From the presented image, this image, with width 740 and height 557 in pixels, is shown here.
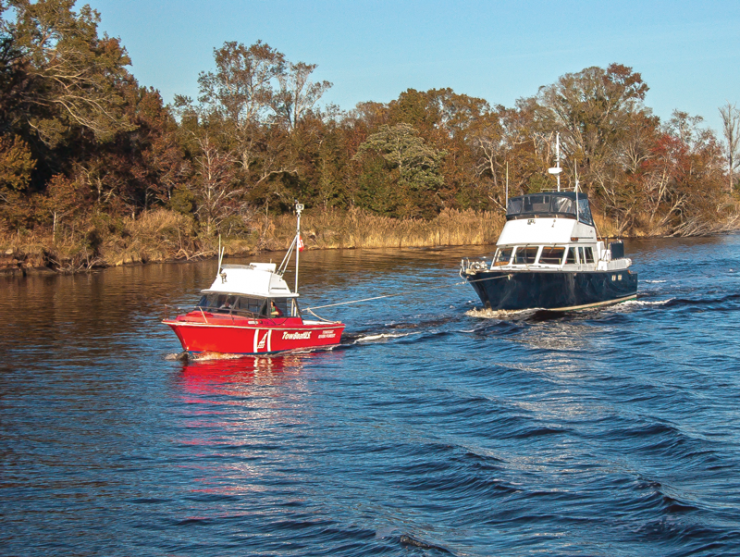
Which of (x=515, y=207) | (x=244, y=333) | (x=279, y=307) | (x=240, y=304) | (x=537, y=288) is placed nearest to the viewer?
(x=244, y=333)

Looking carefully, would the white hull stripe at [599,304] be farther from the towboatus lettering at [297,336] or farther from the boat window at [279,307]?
the boat window at [279,307]

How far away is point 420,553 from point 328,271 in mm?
35015

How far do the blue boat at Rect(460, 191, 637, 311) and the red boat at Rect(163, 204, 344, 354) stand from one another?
830cm

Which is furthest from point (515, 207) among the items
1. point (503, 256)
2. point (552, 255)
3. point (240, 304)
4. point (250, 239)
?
point (250, 239)

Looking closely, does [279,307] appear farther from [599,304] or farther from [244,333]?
[599,304]

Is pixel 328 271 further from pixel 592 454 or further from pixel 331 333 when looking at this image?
pixel 592 454

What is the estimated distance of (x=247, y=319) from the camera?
65.9 feet

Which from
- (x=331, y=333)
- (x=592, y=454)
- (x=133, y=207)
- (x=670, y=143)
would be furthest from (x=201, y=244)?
(x=670, y=143)

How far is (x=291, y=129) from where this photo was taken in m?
73.9

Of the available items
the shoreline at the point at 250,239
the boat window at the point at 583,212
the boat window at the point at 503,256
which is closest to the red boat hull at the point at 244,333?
the boat window at the point at 503,256

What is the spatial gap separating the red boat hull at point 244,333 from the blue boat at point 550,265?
26.8ft

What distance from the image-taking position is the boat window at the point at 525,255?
28.8 metres

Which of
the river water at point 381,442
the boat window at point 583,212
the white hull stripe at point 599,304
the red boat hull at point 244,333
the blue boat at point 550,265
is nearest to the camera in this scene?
the river water at point 381,442

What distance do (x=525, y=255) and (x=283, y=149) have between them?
4185cm
